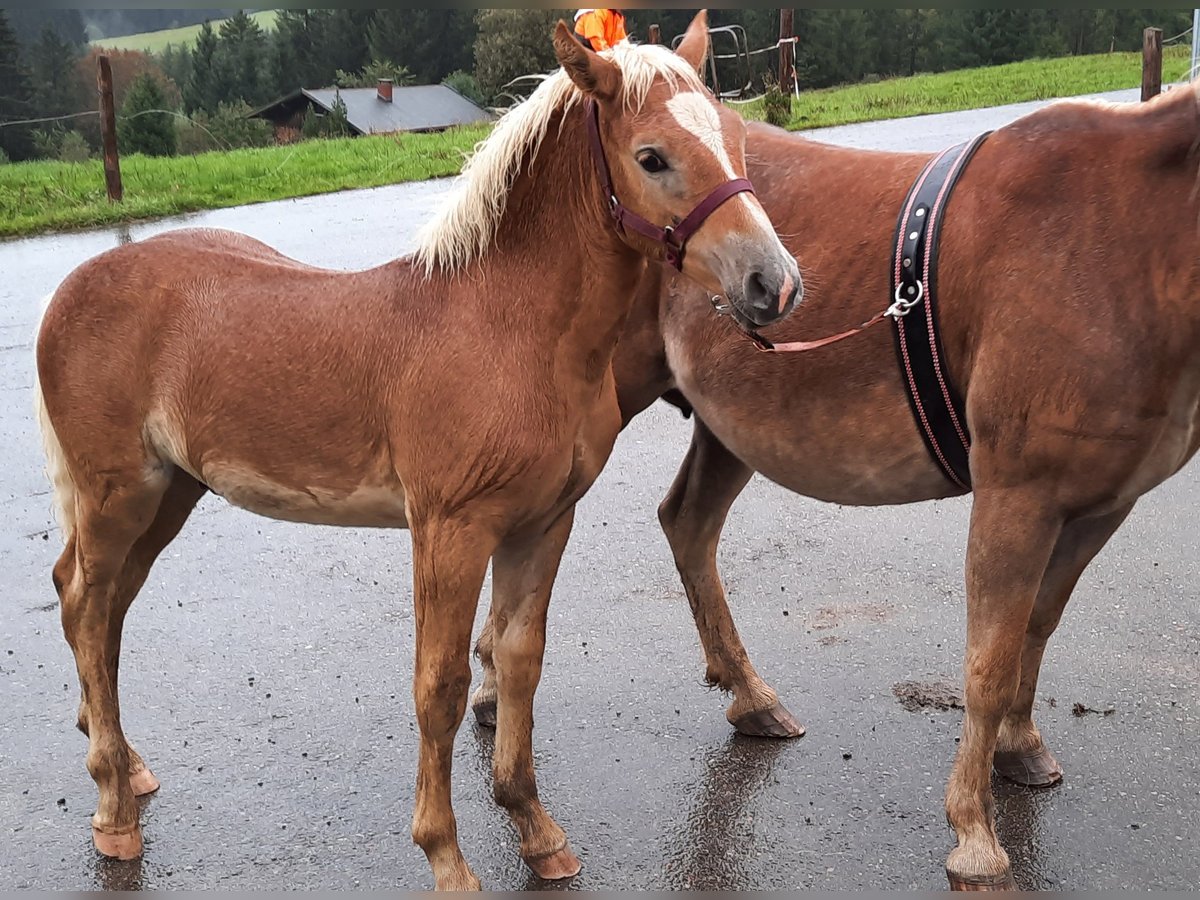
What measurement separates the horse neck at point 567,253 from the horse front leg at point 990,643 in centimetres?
96

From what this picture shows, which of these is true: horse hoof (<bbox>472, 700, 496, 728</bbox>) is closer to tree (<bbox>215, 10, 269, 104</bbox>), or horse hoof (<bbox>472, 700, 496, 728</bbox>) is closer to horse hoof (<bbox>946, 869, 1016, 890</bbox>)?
horse hoof (<bbox>946, 869, 1016, 890</bbox>)

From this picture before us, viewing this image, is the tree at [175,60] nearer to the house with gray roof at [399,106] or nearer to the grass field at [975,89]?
the house with gray roof at [399,106]

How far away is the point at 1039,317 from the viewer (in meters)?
2.60

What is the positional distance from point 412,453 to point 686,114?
35.9 inches

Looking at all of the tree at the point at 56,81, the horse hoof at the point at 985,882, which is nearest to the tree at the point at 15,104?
the tree at the point at 56,81

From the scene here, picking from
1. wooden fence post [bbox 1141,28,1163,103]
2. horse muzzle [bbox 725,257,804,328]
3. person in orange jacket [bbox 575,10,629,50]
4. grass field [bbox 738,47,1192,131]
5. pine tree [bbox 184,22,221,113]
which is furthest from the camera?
pine tree [bbox 184,22,221,113]

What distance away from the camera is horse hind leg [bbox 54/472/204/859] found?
286 cm

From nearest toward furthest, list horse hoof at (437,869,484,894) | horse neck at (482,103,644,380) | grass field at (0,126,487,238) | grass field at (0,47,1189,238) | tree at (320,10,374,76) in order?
1. horse neck at (482,103,644,380)
2. horse hoof at (437,869,484,894)
3. grass field at (0,126,487,238)
4. grass field at (0,47,1189,238)
5. tree at (320,10,374,76)

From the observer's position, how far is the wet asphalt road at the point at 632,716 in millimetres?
2938

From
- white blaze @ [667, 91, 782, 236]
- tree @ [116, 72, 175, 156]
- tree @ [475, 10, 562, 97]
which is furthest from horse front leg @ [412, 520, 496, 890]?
tree @ [116, 72, 175, 156]

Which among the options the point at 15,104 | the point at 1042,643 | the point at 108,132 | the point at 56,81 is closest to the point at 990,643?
the point at 1042,643

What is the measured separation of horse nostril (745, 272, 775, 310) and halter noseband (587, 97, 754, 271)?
0.50 ft

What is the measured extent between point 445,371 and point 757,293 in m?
0.72

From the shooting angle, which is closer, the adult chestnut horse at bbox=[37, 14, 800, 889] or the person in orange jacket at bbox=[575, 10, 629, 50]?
the adult chestnut horse at bbox=[37, 14, 800, 889]
